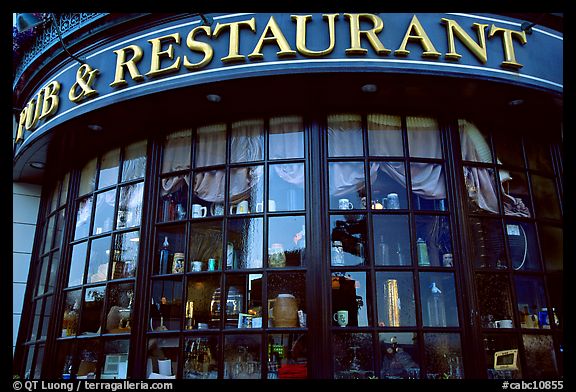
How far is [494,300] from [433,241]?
2.67 ft

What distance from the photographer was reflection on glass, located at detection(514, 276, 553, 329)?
4.96 metres

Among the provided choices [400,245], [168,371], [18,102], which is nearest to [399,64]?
[400,245]

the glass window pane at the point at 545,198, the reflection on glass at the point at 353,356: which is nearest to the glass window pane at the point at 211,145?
the reflection on glass at the point at 353,356

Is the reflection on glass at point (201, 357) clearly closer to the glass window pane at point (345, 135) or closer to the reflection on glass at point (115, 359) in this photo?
the reflection on glass at point (115, 359)

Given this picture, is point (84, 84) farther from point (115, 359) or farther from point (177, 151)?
point (115, 359)

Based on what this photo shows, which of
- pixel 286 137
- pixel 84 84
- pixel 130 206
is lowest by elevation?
pixel 130 206

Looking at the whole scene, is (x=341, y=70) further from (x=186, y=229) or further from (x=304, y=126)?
(x=186, y=229)

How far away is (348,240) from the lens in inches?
195

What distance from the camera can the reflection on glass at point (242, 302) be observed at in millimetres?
4840

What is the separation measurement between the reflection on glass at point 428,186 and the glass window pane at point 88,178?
3891 mm

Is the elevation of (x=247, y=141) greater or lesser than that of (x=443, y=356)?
greater

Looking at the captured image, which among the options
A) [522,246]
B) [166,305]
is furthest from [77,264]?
[522,246]

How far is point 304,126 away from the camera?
5367 millimetres

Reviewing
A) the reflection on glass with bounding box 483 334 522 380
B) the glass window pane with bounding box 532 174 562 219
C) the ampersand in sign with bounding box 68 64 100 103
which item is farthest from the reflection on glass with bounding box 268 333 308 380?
the ampersand in sign with bounding box 68 64 100 103
